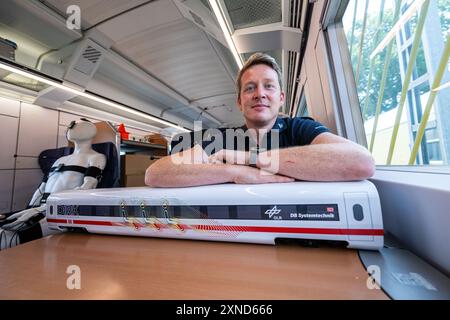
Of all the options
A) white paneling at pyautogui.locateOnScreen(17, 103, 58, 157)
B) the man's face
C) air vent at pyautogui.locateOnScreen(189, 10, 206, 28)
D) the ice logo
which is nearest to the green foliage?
the man's face

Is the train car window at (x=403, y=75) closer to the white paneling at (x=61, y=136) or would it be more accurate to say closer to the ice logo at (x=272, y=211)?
the ice logo at (x=272, y=211)

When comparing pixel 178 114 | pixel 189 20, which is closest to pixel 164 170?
pixel 189 20

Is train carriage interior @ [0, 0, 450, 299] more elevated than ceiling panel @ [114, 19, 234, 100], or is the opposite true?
ceiling panel @ [114, 19, 234, 100]

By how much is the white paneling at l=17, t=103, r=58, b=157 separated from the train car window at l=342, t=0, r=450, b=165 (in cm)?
405

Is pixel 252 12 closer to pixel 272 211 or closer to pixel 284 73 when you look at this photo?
pixel 284 73

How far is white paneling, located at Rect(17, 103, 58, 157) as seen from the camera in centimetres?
277

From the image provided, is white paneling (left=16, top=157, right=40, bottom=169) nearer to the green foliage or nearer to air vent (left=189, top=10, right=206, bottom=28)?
air vent (left=189, top=10, right=206, bottom=28)

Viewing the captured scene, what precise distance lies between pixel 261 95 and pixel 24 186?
12.1 feet

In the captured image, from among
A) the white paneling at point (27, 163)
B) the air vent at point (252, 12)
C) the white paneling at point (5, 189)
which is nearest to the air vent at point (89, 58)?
the air vent at point (252, 12)

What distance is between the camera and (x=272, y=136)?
0.95 metres

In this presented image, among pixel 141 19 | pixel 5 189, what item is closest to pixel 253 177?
pixel 141 19

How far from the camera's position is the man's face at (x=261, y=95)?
93 centimetres

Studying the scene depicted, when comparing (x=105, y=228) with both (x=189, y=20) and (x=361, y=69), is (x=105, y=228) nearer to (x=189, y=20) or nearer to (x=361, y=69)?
(x=361, y=69)

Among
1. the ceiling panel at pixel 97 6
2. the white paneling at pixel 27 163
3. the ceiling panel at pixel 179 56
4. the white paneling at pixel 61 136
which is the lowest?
the white paneling at pixel 27 163
